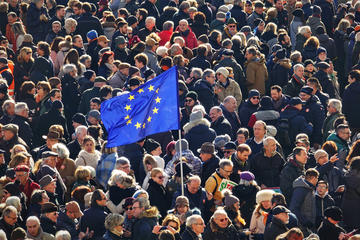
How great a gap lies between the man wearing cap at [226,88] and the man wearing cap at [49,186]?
523cm

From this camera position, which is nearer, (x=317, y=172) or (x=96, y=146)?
(x=317, y=172)

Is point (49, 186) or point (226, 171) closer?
point (49, 186)

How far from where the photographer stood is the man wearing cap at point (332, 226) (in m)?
14.9

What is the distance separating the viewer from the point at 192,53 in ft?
73.4

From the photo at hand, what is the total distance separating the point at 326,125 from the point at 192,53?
4365mm

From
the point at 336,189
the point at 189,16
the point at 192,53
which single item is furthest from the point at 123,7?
the point at 336,189

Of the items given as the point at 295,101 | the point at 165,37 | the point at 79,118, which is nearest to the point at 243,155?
the point at 295,101

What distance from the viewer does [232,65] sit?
2119 cm

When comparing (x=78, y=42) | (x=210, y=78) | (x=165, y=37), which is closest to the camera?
(x=210, y=78)

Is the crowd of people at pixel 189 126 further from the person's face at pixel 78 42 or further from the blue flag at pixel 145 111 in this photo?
the blue flag at pixel 145 111

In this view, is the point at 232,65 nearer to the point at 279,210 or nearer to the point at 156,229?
the point at 279,210

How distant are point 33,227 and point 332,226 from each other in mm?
4073

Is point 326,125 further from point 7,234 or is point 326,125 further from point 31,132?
point 7,234

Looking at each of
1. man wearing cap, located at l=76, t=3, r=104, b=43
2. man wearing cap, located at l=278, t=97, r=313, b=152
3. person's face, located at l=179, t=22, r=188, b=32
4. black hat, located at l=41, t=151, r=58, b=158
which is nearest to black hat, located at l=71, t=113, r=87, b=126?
black hat, located at l=41, t=151, r=58, b=158
